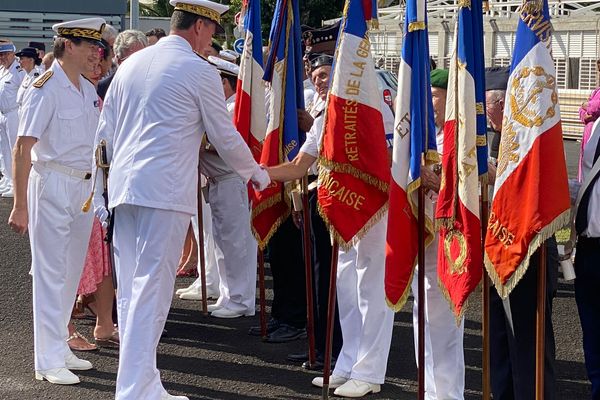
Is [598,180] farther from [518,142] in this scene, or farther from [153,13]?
[153,13]

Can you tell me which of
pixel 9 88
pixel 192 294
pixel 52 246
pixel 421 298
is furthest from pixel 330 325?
pixel 9 88

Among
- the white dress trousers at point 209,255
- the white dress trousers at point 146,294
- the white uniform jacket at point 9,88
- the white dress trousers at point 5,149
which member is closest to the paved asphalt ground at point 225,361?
the white dress trousers at point 209,255

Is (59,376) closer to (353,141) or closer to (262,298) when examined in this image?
(262,298)

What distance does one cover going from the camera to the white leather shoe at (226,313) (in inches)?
337

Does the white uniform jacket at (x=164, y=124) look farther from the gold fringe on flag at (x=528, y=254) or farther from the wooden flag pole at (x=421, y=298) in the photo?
the gold fringe on flag at (x=528, y=254)

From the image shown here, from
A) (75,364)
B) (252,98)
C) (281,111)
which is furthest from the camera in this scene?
(252,98)

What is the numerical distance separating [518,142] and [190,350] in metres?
3.48

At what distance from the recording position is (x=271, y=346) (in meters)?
7.62

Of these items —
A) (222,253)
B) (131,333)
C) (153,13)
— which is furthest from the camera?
(153,13)

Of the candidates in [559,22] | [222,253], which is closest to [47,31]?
[559,22]

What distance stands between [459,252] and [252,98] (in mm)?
2720

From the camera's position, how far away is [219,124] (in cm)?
573

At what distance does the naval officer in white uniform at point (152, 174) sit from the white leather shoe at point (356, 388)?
1.20m

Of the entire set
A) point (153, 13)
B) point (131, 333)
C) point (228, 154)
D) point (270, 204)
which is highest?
point (153, 13)
